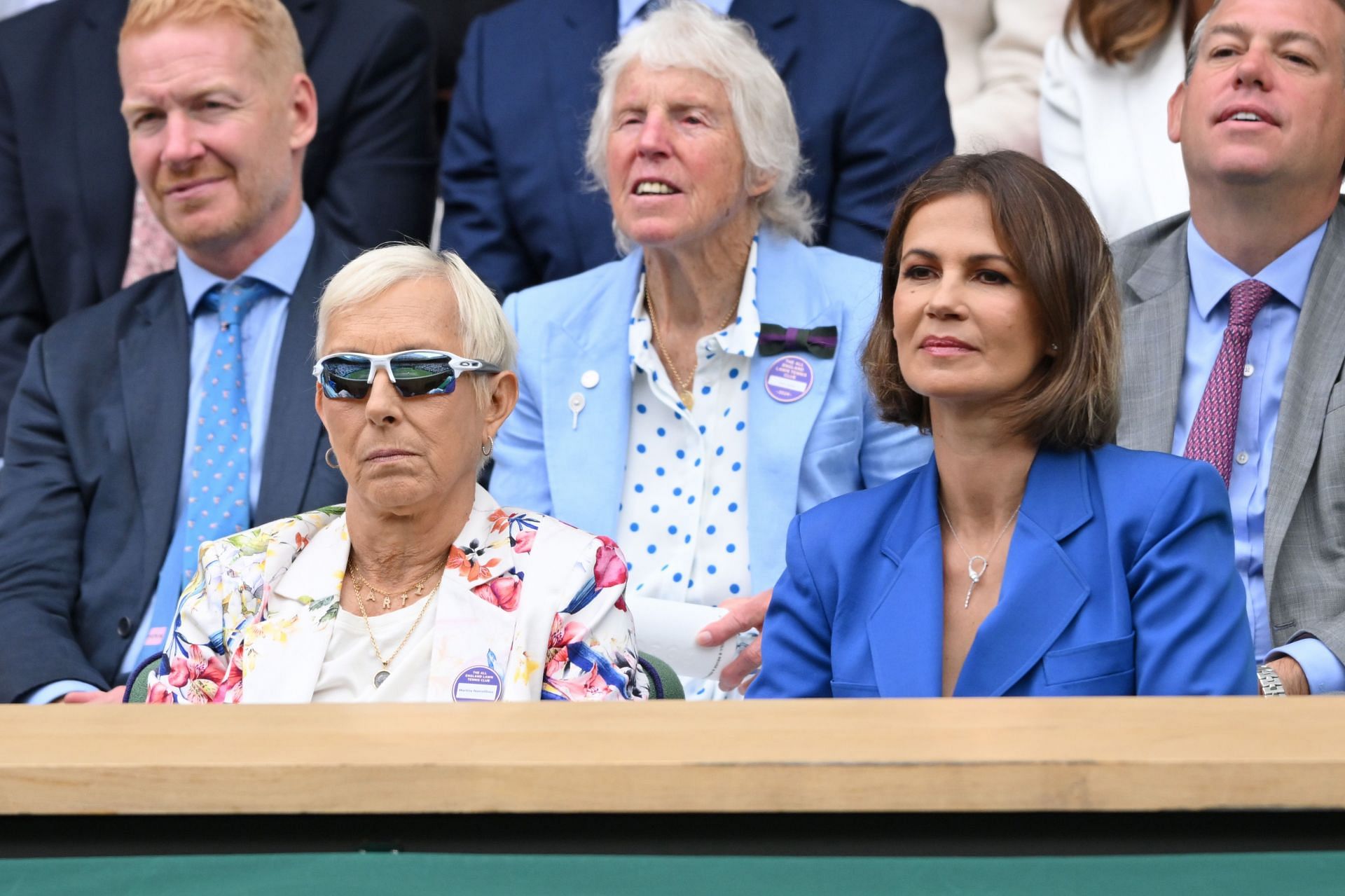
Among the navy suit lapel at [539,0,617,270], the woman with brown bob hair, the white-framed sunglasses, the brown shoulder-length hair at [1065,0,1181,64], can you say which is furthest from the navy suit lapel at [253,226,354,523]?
the brown shoulder-length hair at [1065,0,1181,64]

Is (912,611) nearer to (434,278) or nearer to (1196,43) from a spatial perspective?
(434,278)

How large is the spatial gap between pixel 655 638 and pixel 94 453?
4.09ft

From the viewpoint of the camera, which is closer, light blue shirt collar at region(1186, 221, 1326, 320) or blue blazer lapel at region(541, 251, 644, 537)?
light blue shirt collar at region(1186, 221, 1326, 320)

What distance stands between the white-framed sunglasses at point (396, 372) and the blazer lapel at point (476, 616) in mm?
224

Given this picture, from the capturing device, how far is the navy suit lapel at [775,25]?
3717 millimetres

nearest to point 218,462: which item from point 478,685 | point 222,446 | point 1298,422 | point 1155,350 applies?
point 222,446

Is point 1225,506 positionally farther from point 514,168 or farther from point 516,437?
point 514,168

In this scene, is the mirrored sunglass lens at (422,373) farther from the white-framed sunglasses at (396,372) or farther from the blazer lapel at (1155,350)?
the blazer lapel at (1155,350)

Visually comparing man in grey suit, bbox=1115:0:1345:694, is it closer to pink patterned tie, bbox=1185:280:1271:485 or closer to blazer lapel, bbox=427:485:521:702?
pink patterned tie, bbox=1185:280:1271:485

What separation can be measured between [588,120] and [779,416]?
3.61 feet

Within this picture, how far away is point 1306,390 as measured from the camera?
270 cm

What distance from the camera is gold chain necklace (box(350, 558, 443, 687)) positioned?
2.29 meters

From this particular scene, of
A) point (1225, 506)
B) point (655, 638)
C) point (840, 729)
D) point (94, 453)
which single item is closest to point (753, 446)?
point (655, 638)

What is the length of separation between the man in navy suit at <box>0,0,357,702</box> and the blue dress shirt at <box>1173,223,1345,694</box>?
5.30 ft
